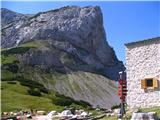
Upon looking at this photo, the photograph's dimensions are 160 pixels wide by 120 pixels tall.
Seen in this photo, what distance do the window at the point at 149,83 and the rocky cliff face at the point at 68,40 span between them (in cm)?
9618

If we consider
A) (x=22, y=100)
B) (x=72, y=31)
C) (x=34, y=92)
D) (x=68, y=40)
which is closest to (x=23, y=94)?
(x=34, y=92)

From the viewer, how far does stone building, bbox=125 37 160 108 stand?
32.1 metres

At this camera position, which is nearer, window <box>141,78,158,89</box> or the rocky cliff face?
window <box>141,78,158,89</box>

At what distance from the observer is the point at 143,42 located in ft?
109

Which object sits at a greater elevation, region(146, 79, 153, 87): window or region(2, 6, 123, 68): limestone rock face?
region(2, 6, 123, 68): limestone rock face

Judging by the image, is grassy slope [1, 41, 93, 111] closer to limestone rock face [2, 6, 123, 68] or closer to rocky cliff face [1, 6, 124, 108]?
rocky cliff face [1, 6, 124, 108]

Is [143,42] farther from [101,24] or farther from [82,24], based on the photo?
[101,24]

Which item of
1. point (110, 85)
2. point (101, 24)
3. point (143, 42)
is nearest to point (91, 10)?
point (101, 24)

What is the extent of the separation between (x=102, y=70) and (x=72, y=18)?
84.2ft

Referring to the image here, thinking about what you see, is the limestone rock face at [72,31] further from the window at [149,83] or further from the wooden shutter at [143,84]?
the window at [149,83]

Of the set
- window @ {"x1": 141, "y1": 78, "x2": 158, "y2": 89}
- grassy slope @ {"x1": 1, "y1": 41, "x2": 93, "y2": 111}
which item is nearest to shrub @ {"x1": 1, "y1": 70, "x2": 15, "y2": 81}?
grassy slope @ {"x1": 1, "y1": 41, "x2": 93, "y2": 111}

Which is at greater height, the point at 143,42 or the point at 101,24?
the point at 101,24

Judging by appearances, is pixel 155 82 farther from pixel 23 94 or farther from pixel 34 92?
pixel 34 92

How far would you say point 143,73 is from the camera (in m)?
32.9
